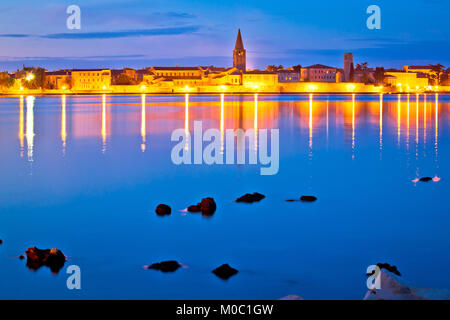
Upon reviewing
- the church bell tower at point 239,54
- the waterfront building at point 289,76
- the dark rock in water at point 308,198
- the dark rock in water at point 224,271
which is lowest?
the dark rock in water at point 224,271

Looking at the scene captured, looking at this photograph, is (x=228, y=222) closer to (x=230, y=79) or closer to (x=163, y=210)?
(x=163, y=210)

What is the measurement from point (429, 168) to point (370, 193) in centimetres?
452

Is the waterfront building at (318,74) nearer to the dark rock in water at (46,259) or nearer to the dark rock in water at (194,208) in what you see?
the dark rock in water at (194,208)

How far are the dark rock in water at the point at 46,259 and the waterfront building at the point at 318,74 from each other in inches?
4908

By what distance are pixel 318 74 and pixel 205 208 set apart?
122728mm

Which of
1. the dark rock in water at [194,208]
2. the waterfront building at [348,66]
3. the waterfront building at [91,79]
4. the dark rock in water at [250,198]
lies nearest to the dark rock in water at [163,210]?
the dark rock in water at [194,208]

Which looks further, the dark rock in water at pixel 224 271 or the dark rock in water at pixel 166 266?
the dark rock in water at pixel 166 266

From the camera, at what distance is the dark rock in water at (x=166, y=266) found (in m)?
7.06

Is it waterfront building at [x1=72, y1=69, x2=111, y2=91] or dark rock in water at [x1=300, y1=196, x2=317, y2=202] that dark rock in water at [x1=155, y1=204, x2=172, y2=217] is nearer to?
dark rock in water at [x1=300, y1=196, x2=317, y2=202]

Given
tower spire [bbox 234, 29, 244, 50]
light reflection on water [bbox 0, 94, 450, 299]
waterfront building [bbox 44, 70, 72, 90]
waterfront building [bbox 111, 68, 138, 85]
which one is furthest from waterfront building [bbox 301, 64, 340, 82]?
light reflection on water [bbox 0, 94, 450, 299]

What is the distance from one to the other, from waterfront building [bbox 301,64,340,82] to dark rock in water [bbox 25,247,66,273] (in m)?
125
